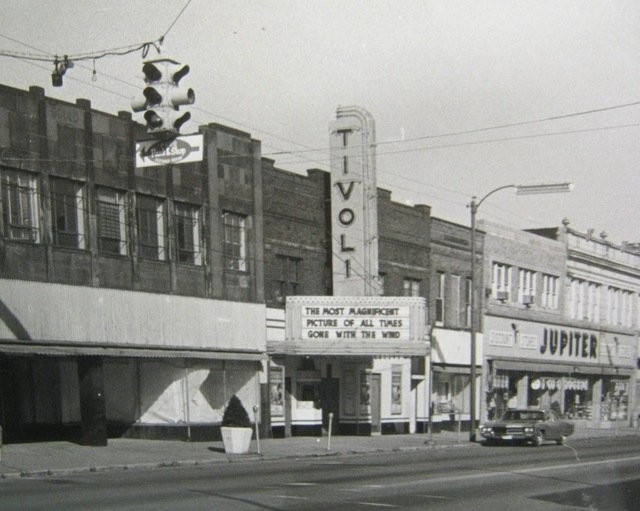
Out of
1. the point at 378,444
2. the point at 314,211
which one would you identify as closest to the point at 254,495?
the point at 378,444

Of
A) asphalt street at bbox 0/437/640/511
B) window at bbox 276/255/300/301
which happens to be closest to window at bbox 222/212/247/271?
window at bbox 276/255/300/301

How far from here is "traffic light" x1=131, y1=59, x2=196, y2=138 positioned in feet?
36.1

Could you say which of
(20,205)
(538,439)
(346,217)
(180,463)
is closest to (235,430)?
(180,463)

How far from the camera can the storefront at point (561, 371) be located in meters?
50.1

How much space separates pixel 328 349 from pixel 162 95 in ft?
80.4

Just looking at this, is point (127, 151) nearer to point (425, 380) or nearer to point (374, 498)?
point (374, 498)

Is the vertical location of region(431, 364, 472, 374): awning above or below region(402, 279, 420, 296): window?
below

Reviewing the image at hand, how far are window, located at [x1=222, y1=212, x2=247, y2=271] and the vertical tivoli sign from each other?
15.4 ft

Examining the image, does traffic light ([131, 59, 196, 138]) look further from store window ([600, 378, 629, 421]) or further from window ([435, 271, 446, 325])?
store window ([600, 378, 629, 421])

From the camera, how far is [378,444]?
Result: 33.7 meters

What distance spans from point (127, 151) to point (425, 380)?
1928cm

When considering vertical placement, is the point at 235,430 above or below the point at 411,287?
below

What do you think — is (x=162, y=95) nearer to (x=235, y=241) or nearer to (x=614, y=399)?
(x=235, y=241)

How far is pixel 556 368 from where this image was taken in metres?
55.5
